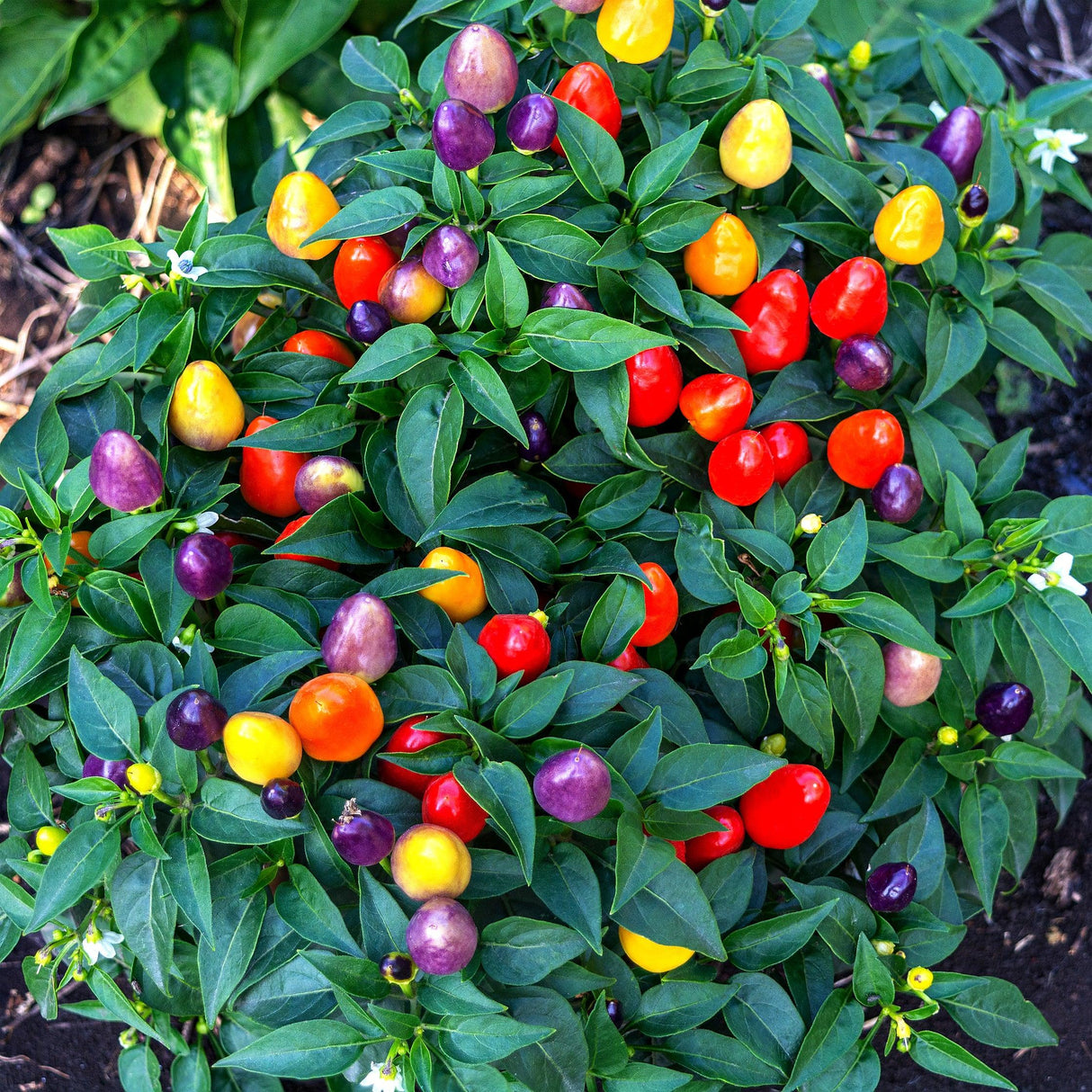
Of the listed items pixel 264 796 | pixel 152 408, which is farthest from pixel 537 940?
pixel 152 408

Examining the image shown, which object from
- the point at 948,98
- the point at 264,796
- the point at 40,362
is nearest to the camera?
the point at 264,796

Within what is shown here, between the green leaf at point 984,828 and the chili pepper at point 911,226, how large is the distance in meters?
1.06

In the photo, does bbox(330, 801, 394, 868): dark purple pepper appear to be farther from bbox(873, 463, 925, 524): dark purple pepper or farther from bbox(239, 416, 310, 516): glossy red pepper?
bbox(873, 463, 925, 524): dark purple pepper

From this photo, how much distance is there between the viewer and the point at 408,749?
5.66 feet

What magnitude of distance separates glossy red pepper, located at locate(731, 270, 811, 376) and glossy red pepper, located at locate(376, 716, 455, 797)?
973 millimetres

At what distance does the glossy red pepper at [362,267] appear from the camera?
6.45 feet

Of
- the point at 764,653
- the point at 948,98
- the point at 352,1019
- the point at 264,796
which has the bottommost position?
the point at 352,1019

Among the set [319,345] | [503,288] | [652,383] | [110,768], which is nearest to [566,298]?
[503,288]

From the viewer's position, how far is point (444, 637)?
1.82m

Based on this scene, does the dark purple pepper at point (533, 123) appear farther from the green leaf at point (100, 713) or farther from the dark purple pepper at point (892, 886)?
the dark purple pepper at point (892, 886)

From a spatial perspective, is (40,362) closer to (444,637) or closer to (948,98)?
(444,637)

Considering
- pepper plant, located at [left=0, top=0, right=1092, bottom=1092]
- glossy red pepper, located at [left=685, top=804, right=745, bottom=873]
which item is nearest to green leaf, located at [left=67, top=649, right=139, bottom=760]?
pepper plant, located at [left=0, top=0, right=1092, bottom=1092]

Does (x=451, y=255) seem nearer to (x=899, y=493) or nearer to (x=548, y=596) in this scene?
(x=548, y=596)

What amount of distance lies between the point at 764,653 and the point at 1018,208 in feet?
5.08
